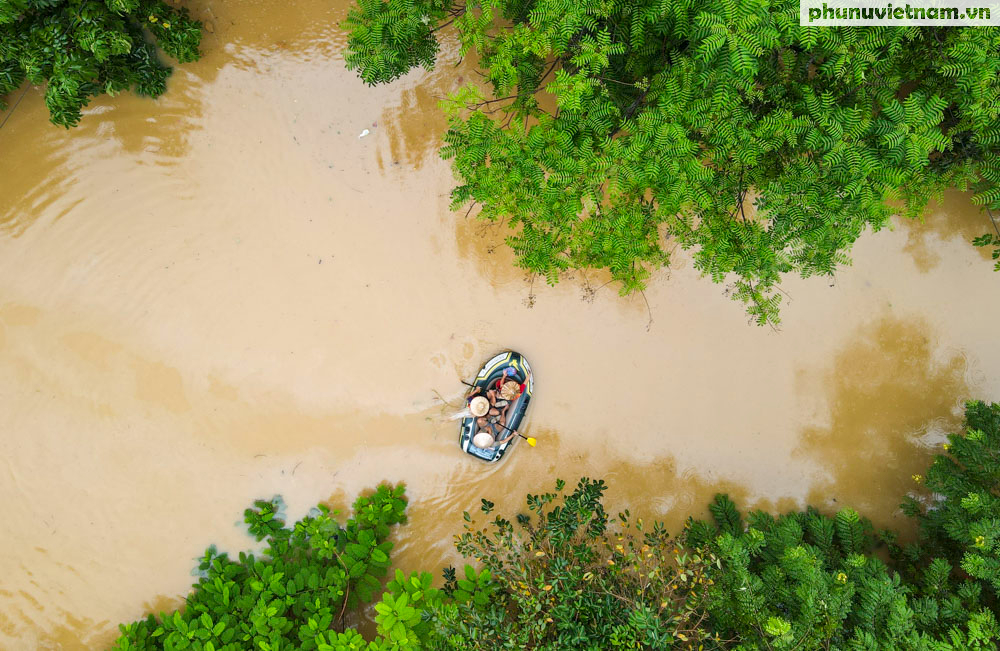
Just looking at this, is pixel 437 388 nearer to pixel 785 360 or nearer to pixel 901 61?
pixel 785 360

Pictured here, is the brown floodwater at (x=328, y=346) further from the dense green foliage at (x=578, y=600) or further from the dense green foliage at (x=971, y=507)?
the dense green foliage at (x=578, y=600)

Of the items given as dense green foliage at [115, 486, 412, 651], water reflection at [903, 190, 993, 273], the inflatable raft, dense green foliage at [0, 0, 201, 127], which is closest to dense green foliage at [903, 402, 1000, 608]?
water reflection at [903, 190, 993, 273]

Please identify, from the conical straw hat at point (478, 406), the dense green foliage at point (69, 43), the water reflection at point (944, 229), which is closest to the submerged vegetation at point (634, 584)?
the conical straw hat at point (478, 406)

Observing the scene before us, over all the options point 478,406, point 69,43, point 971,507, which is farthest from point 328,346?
point 971,507

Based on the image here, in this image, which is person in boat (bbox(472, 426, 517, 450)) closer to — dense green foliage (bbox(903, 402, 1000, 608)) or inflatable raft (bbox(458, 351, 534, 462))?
inflatable raft (bbox(458, 351, 534, 462))

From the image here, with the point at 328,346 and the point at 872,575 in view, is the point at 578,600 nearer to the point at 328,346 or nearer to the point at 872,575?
the point at 872,575

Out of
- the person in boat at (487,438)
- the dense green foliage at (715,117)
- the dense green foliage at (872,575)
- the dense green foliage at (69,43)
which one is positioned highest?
the dense green foliage at (69,43)
